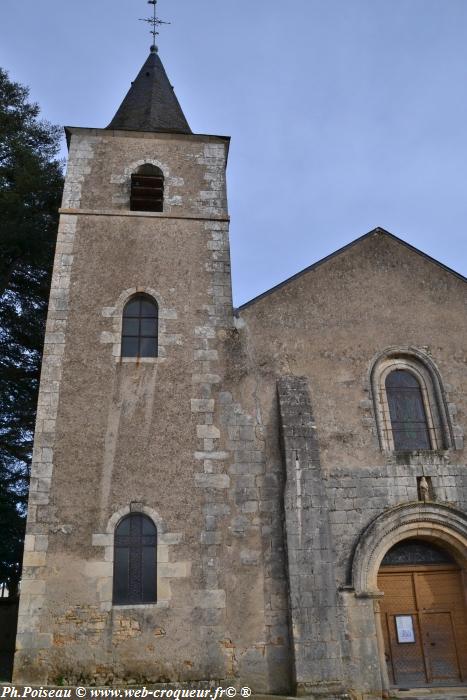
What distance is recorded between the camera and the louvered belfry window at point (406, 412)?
960 centimetres

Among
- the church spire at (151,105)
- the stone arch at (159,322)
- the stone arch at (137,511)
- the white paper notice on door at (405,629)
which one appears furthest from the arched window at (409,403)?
the church spire at (151,105)

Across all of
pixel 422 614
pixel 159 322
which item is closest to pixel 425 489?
pixel 422 614

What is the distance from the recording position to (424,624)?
28.7 feet

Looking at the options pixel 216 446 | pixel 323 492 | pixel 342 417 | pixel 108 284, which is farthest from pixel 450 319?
pixel 108 284

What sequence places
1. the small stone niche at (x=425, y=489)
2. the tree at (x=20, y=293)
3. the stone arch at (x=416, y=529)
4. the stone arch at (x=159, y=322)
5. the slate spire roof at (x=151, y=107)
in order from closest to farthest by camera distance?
the stone arch at (x=416, y=529), the small stone niche at (x=425, y=489), the stone arch at (x=159, y=322), the slate spire roof at (x=151, y=107), the tree at (x=20, y=293)

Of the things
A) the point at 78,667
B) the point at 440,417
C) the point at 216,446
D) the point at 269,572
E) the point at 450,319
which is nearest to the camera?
the point at 78,667

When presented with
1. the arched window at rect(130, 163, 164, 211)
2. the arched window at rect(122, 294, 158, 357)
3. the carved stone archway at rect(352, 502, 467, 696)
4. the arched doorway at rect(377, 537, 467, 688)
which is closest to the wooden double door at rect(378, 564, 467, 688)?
the arched doorway at rect(377, 537, 467, 688)

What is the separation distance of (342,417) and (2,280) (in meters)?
9.20

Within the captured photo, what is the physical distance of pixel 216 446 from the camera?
9125 mm

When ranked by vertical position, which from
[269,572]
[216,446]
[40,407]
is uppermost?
[40,407]

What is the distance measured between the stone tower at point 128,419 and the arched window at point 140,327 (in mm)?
66

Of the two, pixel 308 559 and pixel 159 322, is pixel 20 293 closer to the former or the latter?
pixel 159 322

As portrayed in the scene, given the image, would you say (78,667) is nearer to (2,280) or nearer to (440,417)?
(440,417)

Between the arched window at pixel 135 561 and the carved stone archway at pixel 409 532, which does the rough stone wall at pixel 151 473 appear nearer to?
the arched window at pixel 135 561
